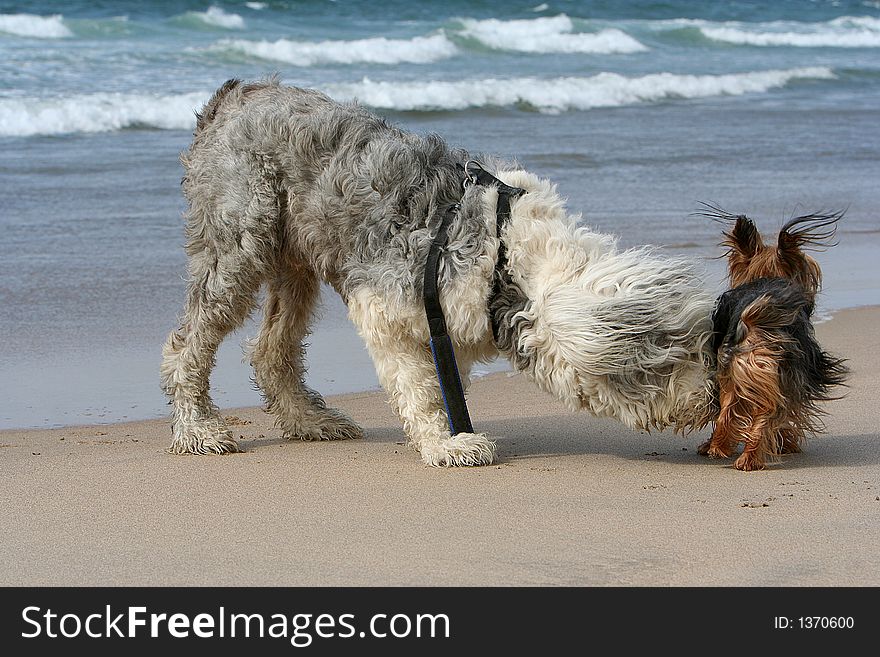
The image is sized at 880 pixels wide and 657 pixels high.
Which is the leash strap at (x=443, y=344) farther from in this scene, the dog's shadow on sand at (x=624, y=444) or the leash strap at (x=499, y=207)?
the dog's shadow on sand at (x=624, y=444)

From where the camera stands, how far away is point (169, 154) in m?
15.0

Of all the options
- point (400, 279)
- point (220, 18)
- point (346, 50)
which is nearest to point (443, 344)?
point (400, 279)

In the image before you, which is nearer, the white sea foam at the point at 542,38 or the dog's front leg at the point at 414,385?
the dog's front leg at the point at 414,385

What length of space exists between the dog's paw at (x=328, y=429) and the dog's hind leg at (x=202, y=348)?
1.42ft

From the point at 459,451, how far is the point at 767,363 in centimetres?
150

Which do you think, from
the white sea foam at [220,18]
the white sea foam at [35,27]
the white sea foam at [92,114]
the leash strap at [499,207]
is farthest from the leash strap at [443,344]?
the white sea foam at [220,18]

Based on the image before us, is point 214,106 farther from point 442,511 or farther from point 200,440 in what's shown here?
point 442,511

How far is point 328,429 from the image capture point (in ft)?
21.1

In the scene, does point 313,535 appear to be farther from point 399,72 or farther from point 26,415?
point 399,72

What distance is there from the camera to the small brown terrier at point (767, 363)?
492 cm

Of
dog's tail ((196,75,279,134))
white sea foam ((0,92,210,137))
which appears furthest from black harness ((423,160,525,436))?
white sea foam ((0,92,210,137))

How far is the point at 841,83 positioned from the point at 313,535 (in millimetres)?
24741

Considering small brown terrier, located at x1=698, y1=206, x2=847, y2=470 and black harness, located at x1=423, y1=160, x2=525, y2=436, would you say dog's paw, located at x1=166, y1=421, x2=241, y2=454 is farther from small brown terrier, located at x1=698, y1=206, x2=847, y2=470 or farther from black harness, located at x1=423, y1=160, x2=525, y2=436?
small brown terrier, located at x1=698, y1=206, x2=847, y2=470
